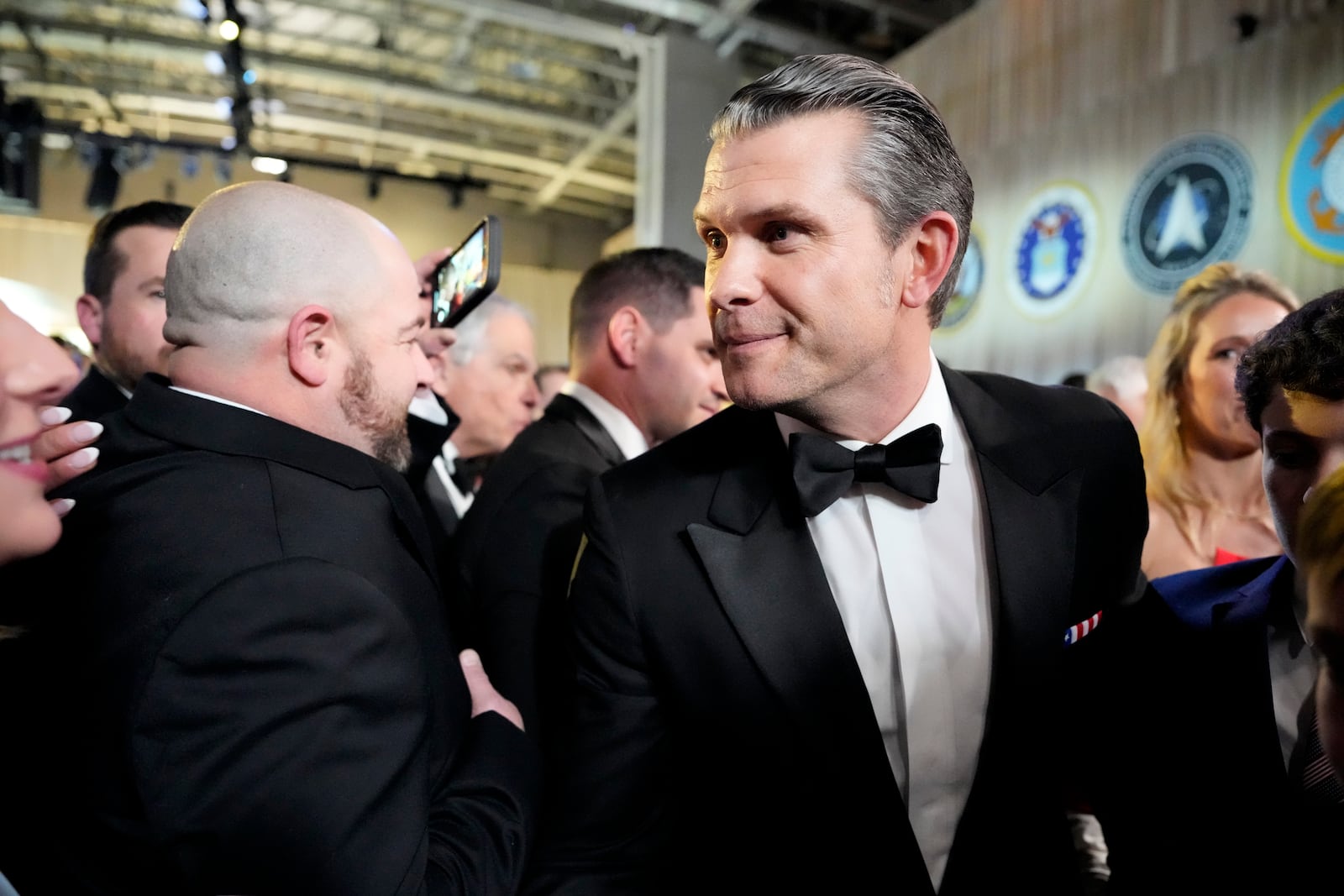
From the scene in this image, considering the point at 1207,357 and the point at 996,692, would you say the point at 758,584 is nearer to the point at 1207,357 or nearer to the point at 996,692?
the point at 996,692

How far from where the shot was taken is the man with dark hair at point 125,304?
2488 millimetres

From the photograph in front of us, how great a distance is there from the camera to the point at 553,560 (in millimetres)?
1965

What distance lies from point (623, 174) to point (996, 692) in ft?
41.6

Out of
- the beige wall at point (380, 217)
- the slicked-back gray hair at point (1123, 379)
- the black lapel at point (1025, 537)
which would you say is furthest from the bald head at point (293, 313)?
the beige wall at point (380, 217)

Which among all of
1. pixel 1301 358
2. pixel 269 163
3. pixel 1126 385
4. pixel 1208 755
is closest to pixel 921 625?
pixel 1208 755

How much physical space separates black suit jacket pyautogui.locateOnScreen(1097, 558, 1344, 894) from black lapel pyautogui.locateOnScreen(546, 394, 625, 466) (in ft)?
4.23

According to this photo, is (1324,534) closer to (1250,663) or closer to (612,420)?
(1250,663)

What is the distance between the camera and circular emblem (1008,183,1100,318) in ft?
21.8

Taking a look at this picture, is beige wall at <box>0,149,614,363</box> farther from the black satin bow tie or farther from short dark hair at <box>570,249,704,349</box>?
the black satin bow tie

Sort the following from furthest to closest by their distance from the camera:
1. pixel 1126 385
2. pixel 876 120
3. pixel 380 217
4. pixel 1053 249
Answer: pixel 380 217 → pixel 1053 249 → pixel 1126 385 → pixel 876 120

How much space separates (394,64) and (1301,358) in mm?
10374

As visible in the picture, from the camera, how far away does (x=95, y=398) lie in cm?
252

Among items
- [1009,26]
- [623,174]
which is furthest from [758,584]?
[623,174]

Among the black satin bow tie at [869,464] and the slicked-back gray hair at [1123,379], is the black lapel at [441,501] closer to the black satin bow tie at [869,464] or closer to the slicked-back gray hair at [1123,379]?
the black satin bow tie at [869,464]
